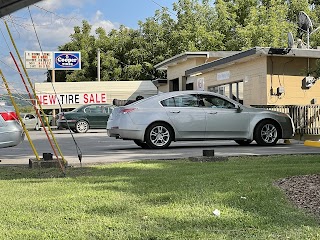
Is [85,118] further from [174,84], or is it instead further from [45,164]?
[45,164]

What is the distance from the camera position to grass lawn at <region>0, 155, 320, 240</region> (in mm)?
4082

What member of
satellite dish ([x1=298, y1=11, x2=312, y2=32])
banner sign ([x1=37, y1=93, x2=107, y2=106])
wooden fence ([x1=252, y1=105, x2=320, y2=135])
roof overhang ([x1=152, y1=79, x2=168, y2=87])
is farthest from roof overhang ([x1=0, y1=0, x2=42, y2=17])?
banner sign ([x1=37, y1=93, x2=107, y2=106])

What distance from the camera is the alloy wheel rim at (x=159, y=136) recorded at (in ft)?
42.2

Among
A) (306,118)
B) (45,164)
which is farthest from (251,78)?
(45,164)

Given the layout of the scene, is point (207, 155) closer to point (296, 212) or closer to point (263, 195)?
point (263, 195)

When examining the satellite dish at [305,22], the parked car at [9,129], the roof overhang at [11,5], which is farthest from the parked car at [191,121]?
the satellite dish at [305,22]

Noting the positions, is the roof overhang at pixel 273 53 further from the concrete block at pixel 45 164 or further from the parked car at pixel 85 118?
the concrete block at pixel 45 164

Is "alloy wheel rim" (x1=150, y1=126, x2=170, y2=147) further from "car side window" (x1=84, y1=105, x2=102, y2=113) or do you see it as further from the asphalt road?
"car side window" (x1=84, y1=105, x2=102, y2=113)

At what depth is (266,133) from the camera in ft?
44.3

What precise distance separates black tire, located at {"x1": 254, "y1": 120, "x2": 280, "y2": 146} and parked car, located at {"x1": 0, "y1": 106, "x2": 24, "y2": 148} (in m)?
6.24

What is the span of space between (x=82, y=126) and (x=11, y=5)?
2035 cm

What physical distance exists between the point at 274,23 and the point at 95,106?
1698cm

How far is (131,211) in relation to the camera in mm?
4793

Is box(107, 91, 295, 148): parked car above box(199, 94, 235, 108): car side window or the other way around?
the other way around
